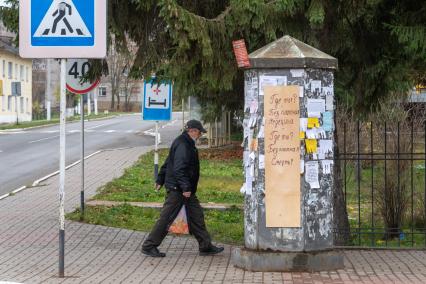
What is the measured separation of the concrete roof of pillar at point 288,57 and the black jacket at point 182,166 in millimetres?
1600

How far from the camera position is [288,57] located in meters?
8.49

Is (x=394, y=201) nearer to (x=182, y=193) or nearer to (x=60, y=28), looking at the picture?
(x=182, y=193)

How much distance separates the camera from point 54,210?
14367 millimetres

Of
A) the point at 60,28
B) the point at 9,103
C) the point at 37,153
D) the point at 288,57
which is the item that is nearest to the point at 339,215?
the point at 288,57

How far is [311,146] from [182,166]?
5.63ft

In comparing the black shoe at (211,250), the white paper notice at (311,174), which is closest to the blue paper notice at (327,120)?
the white paper notice at (311,174)

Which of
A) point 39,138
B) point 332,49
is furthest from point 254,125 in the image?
point 39,138

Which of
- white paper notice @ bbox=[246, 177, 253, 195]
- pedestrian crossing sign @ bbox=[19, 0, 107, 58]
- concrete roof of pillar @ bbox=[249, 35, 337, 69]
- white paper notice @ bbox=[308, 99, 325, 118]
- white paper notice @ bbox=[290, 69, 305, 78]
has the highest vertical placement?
pedestrian crossing sign @ bbox=[19, 0, 107, 58]

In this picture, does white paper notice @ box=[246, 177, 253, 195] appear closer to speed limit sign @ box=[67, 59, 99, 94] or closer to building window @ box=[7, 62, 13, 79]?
speed limit sign @ box=[67, 59, 99, 94]

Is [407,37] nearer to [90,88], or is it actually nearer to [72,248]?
[72,248]

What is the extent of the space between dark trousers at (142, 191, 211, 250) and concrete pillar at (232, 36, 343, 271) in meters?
1.15

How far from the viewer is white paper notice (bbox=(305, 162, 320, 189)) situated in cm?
860

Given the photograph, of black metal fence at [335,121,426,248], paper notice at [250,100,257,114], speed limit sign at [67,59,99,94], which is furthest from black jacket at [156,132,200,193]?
speed limit sign at [67,59,99,94]

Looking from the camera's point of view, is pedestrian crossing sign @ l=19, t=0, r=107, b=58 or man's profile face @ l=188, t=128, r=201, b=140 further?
man's profile face @ l=188, t=128, r=201, b=140
